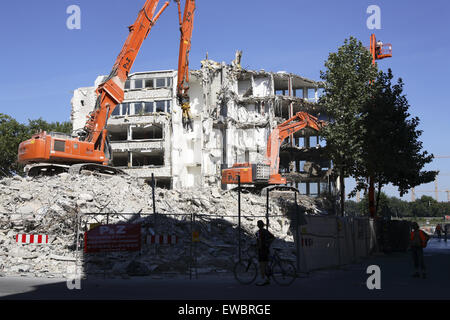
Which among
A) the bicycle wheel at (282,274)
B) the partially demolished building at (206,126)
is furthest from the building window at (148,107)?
the bicycle wheel at (282,274)

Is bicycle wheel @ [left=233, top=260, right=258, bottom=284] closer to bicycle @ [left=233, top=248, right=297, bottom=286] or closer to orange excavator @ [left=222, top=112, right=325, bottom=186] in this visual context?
bicycle @ [left=233, top=248, right=297, bottom=286]

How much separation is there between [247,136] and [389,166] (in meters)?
28.2

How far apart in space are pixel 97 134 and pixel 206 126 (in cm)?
2724

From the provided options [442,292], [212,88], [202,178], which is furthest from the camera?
[212,88]

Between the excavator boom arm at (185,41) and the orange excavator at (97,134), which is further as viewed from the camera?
the excavator boom arm at (185,41)

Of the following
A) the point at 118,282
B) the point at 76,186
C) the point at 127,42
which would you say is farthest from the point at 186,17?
the point at 118,282

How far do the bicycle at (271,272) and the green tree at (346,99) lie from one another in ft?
64.4

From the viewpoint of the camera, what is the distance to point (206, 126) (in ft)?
178

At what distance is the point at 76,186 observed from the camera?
22.8m

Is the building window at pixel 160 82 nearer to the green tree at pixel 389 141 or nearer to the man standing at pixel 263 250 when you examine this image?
the green tree at pixel 389 141

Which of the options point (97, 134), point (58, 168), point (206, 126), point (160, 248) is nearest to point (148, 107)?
point (206, 126)

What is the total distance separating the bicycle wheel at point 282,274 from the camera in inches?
489

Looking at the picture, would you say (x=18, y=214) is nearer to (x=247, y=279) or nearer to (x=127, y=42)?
(x=247, y=279)

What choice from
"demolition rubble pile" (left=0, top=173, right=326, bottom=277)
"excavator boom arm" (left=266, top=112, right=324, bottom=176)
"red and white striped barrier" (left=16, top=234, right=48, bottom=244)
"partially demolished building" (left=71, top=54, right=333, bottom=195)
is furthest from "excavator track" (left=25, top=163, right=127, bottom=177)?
"partially demolished building" (left=71, top=54, right=333, bottom=195)
